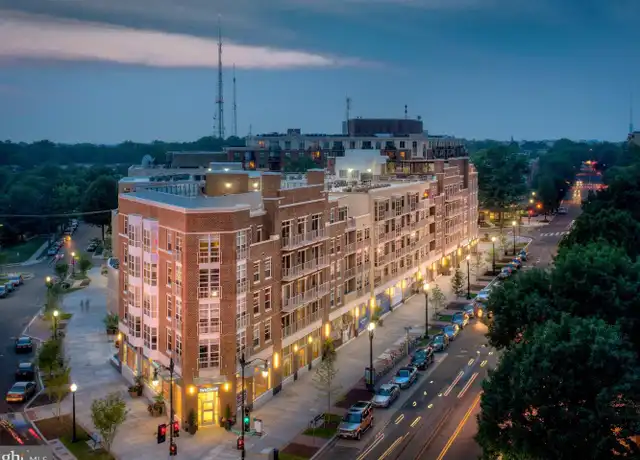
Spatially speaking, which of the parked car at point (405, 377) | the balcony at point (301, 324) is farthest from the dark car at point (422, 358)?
the balcony at point (301, 324)

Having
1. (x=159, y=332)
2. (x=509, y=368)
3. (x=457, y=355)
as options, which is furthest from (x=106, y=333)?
(x=509, y=368)

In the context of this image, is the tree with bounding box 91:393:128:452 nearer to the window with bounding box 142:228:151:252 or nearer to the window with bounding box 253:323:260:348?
the window with bounding box 253:323:260:348

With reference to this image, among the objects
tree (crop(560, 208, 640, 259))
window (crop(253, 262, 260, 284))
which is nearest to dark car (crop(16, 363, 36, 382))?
window (crop(253, 262, 260, 284))

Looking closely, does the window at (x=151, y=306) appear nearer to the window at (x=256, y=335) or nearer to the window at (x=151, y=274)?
the window at (x=151, y=274)

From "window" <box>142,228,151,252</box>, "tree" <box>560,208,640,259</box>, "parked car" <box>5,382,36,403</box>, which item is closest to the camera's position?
"window" <box>142,228,151,252</box>

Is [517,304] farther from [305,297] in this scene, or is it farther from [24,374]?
[24,374]

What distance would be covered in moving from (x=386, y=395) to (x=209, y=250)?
18.2 meters

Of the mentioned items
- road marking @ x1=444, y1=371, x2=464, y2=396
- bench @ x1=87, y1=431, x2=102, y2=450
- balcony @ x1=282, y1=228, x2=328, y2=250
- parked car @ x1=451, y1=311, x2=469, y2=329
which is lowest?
bench @ x1=87, y1=431, x2=102, y2=450

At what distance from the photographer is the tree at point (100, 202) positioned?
15025 centimetres

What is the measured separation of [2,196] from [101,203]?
2828cm

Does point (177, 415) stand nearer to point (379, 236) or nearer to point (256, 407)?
point (256, 407)

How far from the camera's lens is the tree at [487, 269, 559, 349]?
1940 inches

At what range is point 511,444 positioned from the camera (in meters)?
39.5

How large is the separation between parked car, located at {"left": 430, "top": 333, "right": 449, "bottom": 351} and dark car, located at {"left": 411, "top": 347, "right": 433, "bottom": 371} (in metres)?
2.84
